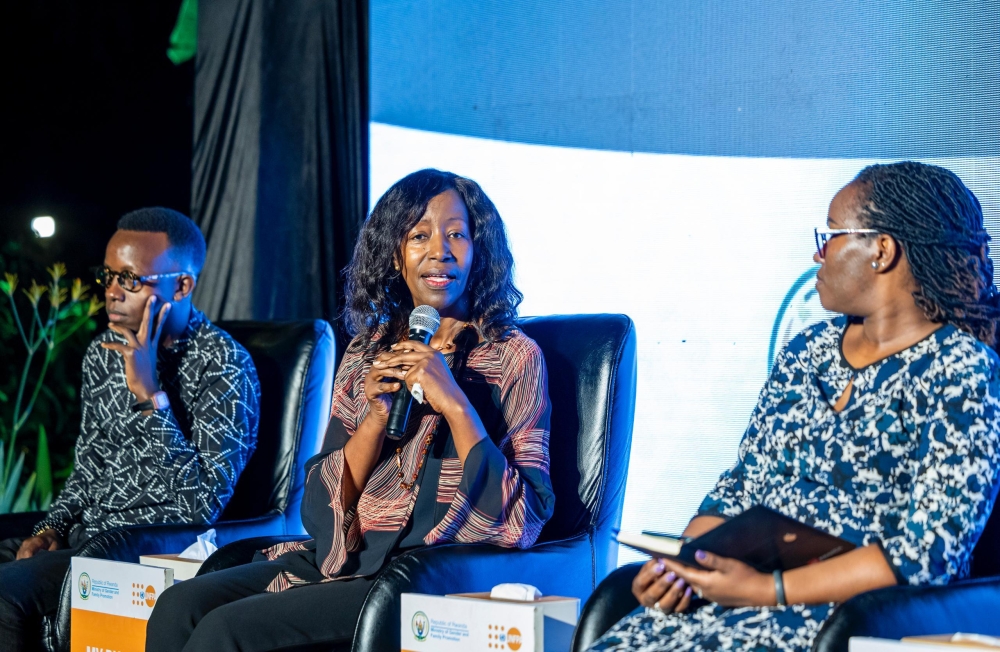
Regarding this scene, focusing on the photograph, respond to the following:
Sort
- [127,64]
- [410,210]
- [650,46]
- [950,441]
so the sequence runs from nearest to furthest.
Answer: [950,441] → [410,210] → [650,46] → [127,64]

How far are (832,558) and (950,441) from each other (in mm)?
277

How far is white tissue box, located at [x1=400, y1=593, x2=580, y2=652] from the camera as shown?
1.76m

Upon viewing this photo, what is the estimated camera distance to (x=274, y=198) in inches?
158

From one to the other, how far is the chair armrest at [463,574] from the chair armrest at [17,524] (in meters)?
1.60

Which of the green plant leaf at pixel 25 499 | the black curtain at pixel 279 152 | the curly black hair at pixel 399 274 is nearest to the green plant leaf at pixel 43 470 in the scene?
the green plant leaf at pixel 25 499

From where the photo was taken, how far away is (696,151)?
3.07 m

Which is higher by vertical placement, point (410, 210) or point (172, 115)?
point (172, 115)

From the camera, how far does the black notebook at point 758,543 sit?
1650mm

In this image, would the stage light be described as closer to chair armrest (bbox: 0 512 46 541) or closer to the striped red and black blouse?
chair armrest (bbox: 0 512 46 541)

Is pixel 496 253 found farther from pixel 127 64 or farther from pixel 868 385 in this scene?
pixel 127 64

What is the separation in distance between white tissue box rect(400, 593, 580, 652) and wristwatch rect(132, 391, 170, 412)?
1.30 meters

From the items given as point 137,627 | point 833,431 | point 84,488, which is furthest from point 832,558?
point 84,488

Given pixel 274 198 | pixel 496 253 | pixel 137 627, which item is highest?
pixel 274 198

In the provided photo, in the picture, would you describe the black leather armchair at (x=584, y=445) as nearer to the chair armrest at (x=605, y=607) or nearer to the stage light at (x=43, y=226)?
the chair armrest at (x=605, y=607)
